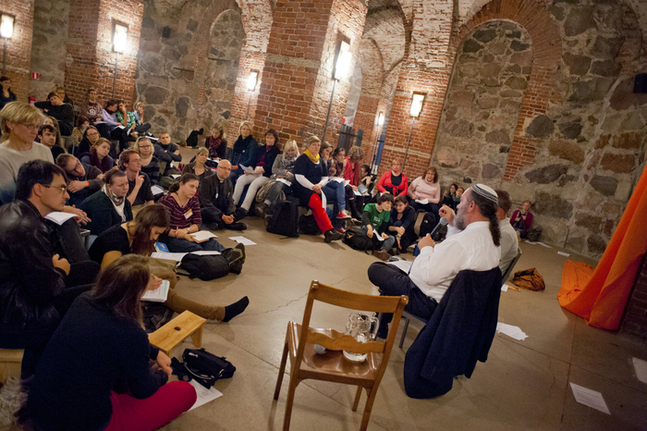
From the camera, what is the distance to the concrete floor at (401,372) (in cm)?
234

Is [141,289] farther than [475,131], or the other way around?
[475,131]

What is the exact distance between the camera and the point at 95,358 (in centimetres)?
151

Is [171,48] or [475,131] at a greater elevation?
[171,48]

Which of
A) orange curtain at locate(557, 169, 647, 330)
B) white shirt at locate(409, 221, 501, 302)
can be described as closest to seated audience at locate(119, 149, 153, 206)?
white shirt at locate(409, 221, 501, 302)

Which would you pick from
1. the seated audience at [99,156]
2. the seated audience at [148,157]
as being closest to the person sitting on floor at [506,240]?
the seated audience at [148,157]

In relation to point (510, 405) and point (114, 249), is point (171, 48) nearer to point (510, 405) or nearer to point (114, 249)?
point (114, 249)

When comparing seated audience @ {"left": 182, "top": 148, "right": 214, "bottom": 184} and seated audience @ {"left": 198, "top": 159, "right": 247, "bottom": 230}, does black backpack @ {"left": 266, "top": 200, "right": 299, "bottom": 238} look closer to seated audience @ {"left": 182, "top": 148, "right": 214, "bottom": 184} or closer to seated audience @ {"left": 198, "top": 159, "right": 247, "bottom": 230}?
seated audience @ {"left": 198, "top": 159, "right": 247, "bottom": 230}

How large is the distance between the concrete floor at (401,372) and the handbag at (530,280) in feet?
1.62

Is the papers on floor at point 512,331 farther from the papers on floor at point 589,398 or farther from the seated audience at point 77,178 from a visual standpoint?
the seated audience at point 77,178

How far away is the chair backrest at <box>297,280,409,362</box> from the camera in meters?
1.82

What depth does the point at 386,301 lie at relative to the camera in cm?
190

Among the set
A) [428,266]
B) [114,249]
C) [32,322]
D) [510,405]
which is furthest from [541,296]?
[32,322]

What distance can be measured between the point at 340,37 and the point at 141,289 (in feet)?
21.0

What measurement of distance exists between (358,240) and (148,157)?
334 centimetres
